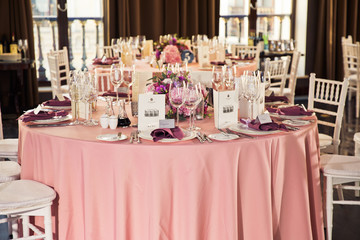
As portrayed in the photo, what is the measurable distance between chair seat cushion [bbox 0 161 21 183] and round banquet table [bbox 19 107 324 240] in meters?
0.37

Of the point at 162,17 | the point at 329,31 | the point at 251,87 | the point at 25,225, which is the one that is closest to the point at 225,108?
the point at 251,87

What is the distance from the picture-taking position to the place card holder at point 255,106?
9.96ft

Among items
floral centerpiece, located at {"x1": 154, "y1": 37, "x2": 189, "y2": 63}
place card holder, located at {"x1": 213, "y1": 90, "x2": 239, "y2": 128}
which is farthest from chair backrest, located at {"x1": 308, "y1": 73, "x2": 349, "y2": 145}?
floral centerpiece, located at {"x1": 154, "y1": 37, "x2": 189, "y2": 63}

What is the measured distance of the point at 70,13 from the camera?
782cm

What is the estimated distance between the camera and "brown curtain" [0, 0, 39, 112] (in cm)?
695

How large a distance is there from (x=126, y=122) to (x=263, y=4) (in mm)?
6287

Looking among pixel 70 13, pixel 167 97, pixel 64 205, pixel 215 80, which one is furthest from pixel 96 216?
A: pixel 70 13

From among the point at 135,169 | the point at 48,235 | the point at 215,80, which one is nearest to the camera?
the point at 135,169

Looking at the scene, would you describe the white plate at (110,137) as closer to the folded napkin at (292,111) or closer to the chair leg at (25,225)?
the chair leg at (25,225)

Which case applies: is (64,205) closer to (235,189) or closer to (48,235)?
(48,235)

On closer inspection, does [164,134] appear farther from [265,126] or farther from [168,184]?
[265,126]

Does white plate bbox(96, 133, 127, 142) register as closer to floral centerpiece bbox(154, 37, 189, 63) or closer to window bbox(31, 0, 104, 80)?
floral centerpiece bbox(154, 37, 189, 63)

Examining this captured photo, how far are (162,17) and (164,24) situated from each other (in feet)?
0.37

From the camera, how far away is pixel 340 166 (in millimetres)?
3113
